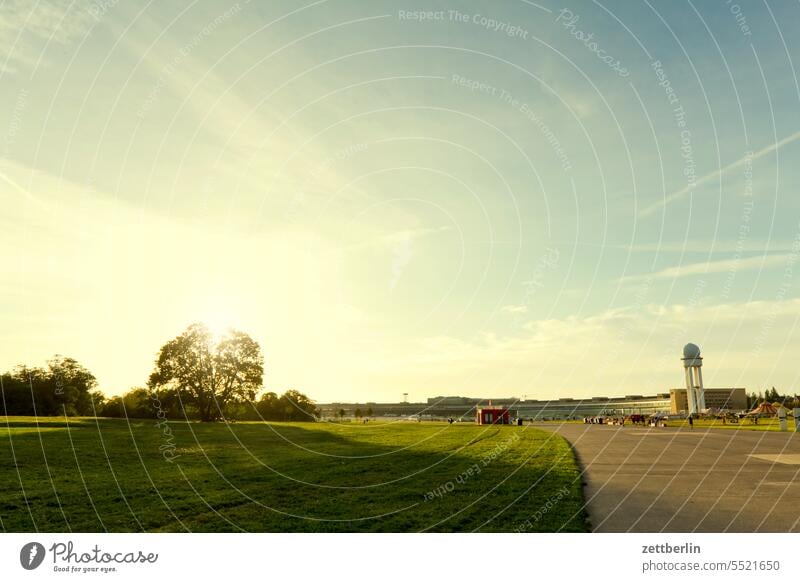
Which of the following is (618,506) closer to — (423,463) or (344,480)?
(344,480)

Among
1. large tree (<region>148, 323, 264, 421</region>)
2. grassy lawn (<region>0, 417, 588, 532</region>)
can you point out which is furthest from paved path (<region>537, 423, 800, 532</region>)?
large tree (<region>148, 323, 264, 421</region>)

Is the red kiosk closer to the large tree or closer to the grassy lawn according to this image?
the large tree

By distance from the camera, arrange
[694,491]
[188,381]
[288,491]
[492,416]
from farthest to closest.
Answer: [492,416] < [188,381] < [288,491] < [694,491]

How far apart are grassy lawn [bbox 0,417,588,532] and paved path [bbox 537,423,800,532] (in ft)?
2.64

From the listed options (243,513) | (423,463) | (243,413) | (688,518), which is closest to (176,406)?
(243,413)

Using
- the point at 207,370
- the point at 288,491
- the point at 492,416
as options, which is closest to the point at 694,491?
the point at 288,491

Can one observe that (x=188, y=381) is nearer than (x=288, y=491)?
No

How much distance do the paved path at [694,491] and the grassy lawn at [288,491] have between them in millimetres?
804

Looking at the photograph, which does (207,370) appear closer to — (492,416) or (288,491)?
(492,416)

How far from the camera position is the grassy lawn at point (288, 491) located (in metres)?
11.6

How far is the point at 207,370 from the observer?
245 feet

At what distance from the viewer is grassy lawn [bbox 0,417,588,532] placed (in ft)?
38.0

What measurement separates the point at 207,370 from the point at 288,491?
63.8 metres

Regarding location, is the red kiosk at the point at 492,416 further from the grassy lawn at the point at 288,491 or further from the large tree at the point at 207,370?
the grassy lawn at the point at 288,491
